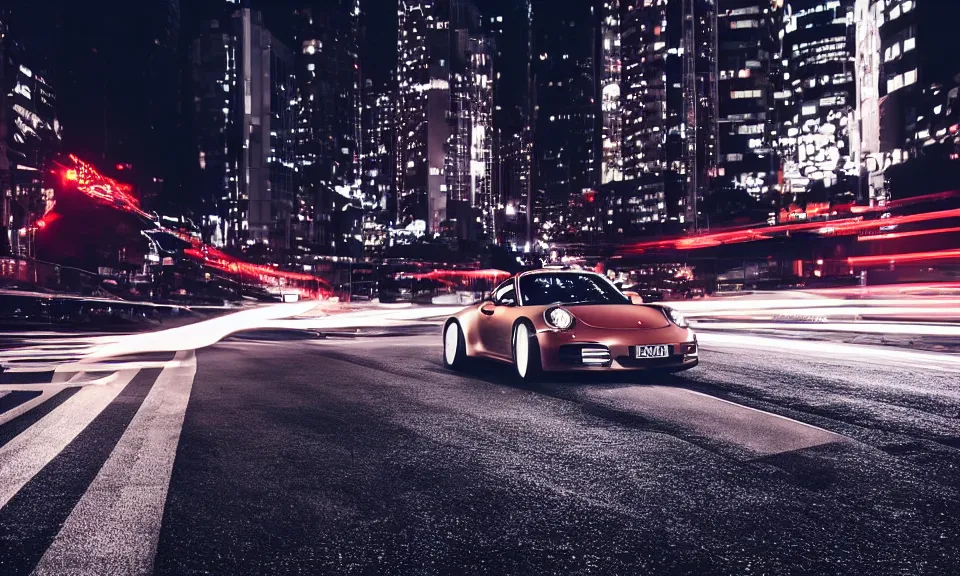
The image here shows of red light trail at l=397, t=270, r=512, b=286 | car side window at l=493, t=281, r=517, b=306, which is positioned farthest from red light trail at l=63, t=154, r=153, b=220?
car side window at l=493, t=281, r=517, b=306

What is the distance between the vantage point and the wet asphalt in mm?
3324

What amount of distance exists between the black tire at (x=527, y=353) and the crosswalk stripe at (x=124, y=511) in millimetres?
3833

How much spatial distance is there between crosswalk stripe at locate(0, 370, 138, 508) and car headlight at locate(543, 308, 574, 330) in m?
4.69

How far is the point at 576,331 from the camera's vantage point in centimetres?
873

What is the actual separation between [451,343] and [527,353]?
221cm

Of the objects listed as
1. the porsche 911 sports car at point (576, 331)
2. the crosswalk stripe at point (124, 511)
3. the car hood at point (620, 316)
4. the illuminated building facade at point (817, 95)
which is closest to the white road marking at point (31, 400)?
the crosswalk stripe at point (124, 511)

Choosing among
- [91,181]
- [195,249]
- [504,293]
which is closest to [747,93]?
[195,249]

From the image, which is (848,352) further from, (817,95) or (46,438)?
(817,95)

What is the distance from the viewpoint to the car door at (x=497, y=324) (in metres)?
9.60

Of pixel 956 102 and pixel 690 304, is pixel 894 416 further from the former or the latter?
pixel 956 102

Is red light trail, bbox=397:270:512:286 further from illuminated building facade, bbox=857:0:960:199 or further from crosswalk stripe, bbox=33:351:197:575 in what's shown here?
illuminated building facade, bbox=857:0:960:199

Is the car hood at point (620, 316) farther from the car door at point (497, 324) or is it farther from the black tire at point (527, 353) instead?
the car door at point (497, 324)

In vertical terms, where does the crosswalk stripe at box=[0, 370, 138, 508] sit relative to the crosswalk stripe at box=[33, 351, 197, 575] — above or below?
above

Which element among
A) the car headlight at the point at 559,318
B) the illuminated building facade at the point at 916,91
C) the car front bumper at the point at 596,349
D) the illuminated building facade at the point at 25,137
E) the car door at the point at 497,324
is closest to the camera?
the car front bumper at the point at 596,349
